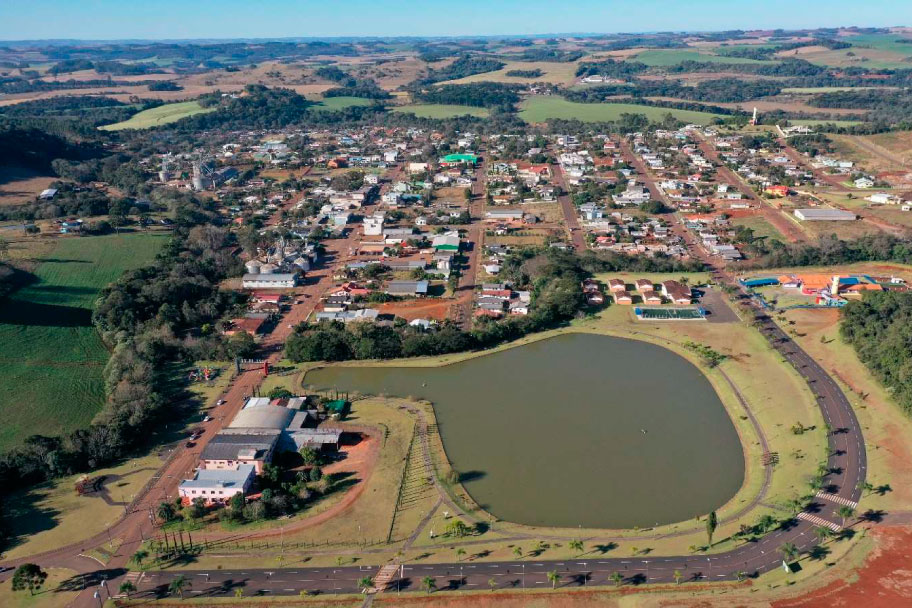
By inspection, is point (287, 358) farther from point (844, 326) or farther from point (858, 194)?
point (858, 194)

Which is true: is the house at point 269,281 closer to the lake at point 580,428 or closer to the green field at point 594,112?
the lake at point 580,428

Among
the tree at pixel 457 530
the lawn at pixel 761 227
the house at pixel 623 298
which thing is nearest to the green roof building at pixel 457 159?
the lawn at pixel 761 227

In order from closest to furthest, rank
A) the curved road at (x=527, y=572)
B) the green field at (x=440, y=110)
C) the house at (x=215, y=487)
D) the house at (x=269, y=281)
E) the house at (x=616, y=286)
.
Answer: the curved road at (x=527, y=572) → the house at (x=215, y=487) → the house at (x=616, y=286) → the house at (x=269, y=281) → the green field at (x=440, y=110)

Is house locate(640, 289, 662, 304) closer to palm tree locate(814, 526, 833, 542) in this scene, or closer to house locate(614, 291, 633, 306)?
house locate(614, 291, 633, 306)

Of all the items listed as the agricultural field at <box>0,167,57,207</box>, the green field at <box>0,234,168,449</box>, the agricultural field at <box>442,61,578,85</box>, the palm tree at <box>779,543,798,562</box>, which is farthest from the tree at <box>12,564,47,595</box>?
the agricultural field at <box>442,61,578,85</box>

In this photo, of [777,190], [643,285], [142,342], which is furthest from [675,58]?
[142,342]

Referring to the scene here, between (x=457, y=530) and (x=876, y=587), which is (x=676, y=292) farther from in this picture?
(x=457, y=530)
